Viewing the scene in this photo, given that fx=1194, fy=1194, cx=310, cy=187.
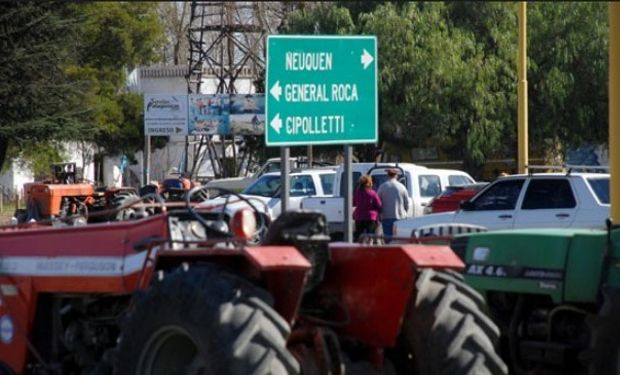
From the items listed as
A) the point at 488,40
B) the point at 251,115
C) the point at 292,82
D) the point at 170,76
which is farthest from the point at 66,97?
the point at 292,82

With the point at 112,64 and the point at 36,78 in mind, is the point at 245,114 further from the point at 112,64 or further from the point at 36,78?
the point at 36,78

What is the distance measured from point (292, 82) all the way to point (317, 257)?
2.79m

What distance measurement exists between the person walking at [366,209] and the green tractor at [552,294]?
12.5 m

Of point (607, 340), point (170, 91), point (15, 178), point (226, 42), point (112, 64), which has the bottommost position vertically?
point (607, 340)

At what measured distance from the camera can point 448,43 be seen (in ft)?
109

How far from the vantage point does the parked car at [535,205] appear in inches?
733

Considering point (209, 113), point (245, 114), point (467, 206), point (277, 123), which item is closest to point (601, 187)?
point (467, 206)

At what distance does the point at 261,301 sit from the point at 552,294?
3.25m

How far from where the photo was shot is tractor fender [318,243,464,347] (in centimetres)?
673

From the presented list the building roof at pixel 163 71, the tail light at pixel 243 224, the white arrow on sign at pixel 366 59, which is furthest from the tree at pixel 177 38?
the tail light at pixel 243 224

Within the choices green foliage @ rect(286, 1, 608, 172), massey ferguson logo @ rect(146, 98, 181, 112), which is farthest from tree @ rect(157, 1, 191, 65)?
green foliage @ rect(286, 1, 608, 172)

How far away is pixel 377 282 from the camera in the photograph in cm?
684

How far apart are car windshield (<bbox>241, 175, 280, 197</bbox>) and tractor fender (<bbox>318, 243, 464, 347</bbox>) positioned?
19.9m

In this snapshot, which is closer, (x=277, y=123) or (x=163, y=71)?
(x=277, y=123)
